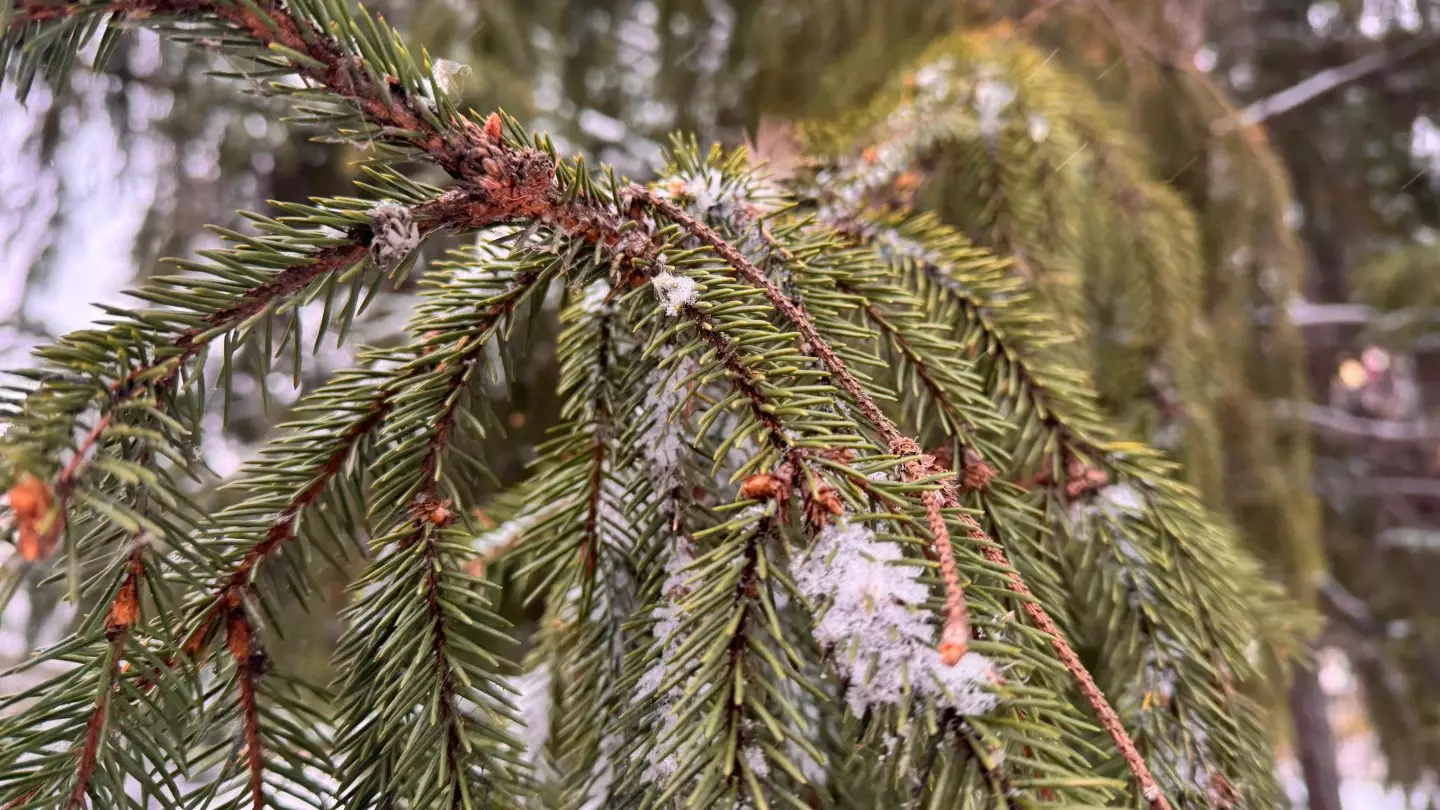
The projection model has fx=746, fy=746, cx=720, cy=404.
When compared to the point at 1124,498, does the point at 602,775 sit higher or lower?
lower

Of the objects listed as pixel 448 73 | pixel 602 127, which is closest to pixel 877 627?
pixel 448 73

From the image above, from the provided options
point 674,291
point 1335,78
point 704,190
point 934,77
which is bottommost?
point 674,291

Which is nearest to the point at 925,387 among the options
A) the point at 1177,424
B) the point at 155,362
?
the point at 155,362

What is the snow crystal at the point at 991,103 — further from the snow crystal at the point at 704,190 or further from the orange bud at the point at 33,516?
the orange bud at the point at 33,516

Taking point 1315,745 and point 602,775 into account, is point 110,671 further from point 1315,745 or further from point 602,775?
point 1315,745

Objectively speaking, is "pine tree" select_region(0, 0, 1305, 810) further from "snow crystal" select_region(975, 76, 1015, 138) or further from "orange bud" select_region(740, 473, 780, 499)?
"snow crystal" select_region(975, 76, 1015, 138)

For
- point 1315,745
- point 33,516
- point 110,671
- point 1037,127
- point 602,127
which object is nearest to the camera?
point 33,516

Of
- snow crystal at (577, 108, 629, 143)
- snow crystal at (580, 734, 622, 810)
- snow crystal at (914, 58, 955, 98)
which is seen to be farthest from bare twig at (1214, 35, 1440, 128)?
snow crystal at (580, 734, 622, 810)
